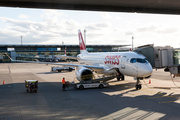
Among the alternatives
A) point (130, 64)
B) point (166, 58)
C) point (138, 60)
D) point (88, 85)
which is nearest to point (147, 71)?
point (138, 60)

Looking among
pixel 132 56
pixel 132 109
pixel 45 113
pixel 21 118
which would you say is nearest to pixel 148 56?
pixel 132 56

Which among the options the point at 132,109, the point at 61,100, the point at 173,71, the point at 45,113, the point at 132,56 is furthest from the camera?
the point at 132,56

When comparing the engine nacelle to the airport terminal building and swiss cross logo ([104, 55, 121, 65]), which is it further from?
the airport terminal building

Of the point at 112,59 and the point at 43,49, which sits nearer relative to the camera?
the point at 112,59

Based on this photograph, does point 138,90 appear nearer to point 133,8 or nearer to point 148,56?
point 148,56

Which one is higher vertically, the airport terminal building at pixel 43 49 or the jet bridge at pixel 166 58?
the airport terminal building at pixel 43 49

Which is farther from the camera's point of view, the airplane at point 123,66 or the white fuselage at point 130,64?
the airplane at point 123,66

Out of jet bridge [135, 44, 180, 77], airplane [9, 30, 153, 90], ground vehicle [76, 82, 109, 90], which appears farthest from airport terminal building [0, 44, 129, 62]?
jet bridge [135, 44, 180, 77]

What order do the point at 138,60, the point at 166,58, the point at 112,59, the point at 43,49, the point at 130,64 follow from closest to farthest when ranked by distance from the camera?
1. the point at 166,58
2. the point at 138,60
3. the point at 130,64
4. the point at 112,59
5. the point at 43,49

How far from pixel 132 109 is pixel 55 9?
34.5ft

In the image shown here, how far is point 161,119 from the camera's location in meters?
11.4

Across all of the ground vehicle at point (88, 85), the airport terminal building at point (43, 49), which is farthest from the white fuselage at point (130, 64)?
the airport terminal building at point (43, 49)

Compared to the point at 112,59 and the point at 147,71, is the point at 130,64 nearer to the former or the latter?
the point at 147,71

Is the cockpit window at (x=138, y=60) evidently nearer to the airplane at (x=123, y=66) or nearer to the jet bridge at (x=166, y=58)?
the airplane at (x=123, y=66)
